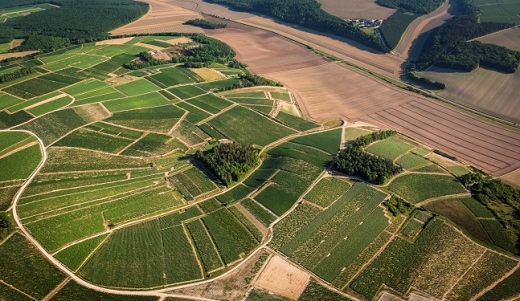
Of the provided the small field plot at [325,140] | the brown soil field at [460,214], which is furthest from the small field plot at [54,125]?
the brown soil field at [460,214]

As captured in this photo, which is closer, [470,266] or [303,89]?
[470,266]

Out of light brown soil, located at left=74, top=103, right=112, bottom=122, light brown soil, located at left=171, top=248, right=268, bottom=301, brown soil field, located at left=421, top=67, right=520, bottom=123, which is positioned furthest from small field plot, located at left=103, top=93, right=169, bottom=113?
brown soil field, located at left=421, top=67, right=520, bottom=123

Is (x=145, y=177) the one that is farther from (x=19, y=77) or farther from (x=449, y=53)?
(x=449, y=53)

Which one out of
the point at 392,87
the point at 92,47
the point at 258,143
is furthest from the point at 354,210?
the point at 92,47

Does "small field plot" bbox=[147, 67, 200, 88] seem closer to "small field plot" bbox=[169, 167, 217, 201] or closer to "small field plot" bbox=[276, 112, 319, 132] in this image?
"small field plot" bbox=[276, 112, 319, 132]

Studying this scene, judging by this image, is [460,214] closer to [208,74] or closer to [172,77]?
[208,74]

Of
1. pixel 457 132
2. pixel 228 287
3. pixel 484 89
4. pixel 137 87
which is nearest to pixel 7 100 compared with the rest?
pixel 137 87

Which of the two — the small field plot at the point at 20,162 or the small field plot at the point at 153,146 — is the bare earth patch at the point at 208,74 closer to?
the small field plot at the point at 153,146
